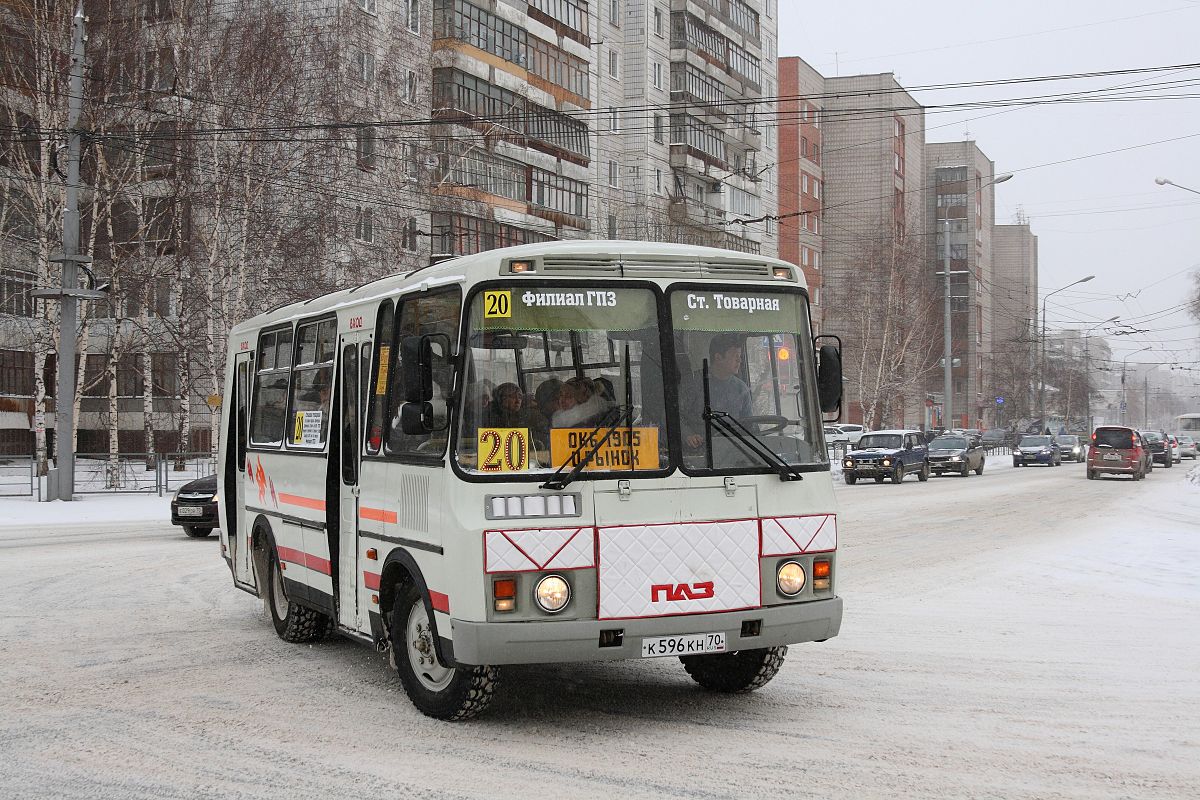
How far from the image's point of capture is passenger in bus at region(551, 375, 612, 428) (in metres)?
7.37

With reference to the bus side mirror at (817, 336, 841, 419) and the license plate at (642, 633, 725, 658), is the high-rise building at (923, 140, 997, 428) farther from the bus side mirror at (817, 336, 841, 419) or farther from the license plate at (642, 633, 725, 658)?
the license plate at (642, 633, 725, 658)

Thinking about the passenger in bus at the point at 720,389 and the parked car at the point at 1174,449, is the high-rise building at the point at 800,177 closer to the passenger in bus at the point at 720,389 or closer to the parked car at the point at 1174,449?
the parked car at the point at 1174,449

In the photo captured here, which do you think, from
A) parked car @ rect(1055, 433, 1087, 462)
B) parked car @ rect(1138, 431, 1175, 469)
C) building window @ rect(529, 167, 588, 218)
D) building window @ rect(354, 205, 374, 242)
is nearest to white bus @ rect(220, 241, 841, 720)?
building window @ rect(354, 205, 374, 242)

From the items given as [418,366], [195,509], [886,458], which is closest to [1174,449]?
[886,458]

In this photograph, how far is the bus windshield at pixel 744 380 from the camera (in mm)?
7641

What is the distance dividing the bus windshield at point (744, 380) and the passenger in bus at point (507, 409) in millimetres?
875

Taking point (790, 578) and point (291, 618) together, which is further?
point (291, 618)

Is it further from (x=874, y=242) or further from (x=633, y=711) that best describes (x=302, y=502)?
(x=874, y=242)

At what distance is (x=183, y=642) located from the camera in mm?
10664

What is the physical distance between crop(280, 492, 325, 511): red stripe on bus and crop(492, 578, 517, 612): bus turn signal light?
2.73 meters

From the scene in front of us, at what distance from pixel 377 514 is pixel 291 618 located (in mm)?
2539

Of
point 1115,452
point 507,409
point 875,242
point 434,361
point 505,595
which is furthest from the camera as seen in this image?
point 875,242

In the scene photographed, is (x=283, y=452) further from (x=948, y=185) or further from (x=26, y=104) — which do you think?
(x=948, y=185)

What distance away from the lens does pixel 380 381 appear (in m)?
8.66
